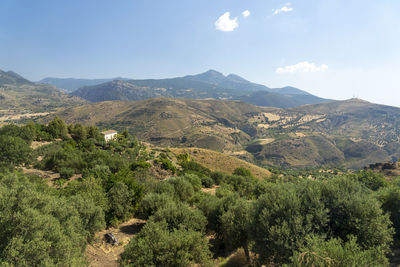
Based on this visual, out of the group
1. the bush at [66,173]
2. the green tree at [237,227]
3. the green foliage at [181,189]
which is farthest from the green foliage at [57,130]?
the green tree at [237,227]

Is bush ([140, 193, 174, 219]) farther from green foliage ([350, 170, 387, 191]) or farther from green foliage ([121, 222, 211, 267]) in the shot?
green foliage ([350, 170, 387, 191])

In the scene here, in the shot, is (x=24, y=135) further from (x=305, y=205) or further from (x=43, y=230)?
(x=305, y=205)

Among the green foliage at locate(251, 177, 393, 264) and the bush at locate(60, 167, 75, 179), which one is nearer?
the green foliage at locate(251, 177, 393, 264)

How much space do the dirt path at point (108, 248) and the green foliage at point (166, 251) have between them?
4.50 m

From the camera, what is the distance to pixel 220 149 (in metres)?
166

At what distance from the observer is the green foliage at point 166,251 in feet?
39.4

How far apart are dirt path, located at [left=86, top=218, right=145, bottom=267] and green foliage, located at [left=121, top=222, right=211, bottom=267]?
4.50m

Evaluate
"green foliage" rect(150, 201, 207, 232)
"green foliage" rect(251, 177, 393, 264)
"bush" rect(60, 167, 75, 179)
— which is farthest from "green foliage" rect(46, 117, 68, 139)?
"green foliage" rect(251, 177, 393, 264)

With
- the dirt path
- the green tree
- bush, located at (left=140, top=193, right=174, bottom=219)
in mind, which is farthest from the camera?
bush, located at (left=140, top=193, right=174, bottom=219)

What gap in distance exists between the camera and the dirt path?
625 inches

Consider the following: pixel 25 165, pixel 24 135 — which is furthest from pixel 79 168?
pixel 24 135

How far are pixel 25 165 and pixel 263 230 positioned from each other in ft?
145

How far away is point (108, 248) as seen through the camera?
1789 cm

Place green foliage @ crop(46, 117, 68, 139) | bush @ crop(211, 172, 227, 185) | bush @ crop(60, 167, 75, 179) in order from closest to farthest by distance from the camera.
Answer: bush @ crop(60, 167, 75, 179) → bush @ crop(211, 172, 227, 185) → green foliage @ crop(46, 117, 68, 139)
